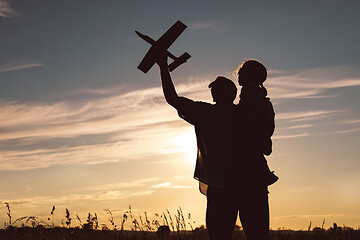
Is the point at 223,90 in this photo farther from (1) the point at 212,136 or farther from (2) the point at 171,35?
(2) the point at 171,35

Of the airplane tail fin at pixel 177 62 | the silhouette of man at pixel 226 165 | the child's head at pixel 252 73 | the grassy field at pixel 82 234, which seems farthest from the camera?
the grassy field at pixel 82 234

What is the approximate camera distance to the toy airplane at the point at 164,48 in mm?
4826

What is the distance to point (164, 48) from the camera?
16.2ft

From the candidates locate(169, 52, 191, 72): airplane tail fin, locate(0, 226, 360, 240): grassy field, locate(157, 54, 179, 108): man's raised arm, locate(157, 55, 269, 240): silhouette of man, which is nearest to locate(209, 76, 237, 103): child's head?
locate(157, 55, 269, 240): silhouette of man

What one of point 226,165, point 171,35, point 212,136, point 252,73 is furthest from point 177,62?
point 226,165

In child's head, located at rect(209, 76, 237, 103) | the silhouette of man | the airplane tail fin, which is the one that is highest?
the airplane tail fin

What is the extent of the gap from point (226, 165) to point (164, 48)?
5.31 feet

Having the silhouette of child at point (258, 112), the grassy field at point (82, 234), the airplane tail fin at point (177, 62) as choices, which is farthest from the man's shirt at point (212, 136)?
the grassy field at point (82, 234)

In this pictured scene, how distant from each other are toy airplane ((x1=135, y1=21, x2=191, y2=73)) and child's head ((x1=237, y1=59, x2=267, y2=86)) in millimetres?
879

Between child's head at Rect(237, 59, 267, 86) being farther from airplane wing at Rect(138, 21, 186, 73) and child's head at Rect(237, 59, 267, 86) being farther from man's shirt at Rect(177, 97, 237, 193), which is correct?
airplane wing at Rect(138, 21, 186, 73)

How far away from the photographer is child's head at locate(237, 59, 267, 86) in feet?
14.6

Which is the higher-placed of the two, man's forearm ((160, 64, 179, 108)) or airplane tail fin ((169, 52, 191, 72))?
airplane tail fin ((169, 52, 191, 72))

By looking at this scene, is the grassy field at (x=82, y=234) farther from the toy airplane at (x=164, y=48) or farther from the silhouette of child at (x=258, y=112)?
the silhouette of child at (x=258, y=112)

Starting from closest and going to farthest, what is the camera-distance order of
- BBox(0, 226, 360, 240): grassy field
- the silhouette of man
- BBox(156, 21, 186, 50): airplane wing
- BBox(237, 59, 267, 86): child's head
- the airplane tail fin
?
the silhouette of man → BBox(237, 59, 267, 86): child's head → BBox(156, 21, 186, 50): airplane wing → the airplane tail fin → BBox(0, 226, 360, 240): grassy field
